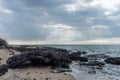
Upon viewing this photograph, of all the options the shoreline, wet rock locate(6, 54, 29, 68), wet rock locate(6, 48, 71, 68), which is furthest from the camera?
wet rock locate(6, 48, 71, 68)

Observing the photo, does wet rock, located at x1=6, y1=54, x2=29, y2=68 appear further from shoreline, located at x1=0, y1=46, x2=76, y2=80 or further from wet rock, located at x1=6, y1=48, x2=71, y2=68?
shoreline, located at x1=0, y1=46, x2=76, y2=80

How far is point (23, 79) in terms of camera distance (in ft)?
72.6

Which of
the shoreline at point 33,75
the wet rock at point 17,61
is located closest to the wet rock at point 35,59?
the wet rock at point 17,61

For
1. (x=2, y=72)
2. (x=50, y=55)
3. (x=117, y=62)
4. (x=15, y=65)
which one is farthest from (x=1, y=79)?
(x=117, y=62)

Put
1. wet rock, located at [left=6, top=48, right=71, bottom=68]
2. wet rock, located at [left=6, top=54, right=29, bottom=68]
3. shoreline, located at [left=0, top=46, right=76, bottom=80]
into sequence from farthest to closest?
wet rock, located at [left=6, top=48, right=71, bottom=68]
wet rock, located at [left=6, top=54, right=29, bottom=68]
shoreline, located at [left=0, top=46, right=76, bottom=80]

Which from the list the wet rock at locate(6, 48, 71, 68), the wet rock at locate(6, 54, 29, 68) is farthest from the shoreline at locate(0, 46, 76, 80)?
the wet rock at locate(6, 48, 71, 68)

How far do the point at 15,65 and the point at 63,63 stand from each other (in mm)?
9055

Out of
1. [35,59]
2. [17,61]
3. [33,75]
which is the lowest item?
[33,75]

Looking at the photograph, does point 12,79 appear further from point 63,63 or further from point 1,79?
point 63,63

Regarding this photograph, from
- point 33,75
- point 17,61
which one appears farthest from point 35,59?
point 33,75

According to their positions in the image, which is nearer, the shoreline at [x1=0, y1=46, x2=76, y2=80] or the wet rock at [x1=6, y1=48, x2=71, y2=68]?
the shoreline at [x1=0, y1=46, x2=76, y2=80]

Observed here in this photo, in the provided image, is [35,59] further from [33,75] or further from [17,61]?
[33,75]

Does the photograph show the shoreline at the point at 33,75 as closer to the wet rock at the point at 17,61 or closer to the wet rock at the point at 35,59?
the wet rock at the point at 17,61

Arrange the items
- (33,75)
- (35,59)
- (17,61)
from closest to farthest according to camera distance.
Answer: (33,75), (17,61), (35,59)
